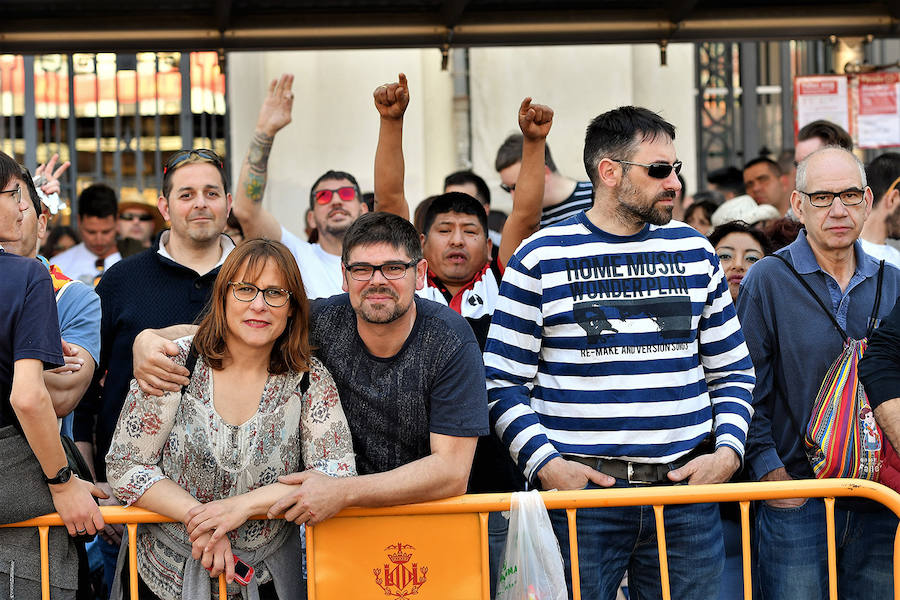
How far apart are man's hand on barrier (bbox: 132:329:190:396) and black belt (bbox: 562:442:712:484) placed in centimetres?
134

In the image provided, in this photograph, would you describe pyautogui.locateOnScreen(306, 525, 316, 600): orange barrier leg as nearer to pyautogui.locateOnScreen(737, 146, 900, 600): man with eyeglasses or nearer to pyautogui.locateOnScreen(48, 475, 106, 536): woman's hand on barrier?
pyautogui.locateOnScreen(48, 475, 106, 536): woman's hand on barrier

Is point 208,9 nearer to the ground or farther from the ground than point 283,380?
farther from the ground

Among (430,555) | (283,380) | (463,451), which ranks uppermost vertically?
(283,380)

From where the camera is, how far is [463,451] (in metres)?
3.62

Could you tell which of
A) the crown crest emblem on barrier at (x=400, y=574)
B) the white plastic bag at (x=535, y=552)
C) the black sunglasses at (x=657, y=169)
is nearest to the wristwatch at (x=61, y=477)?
the crown crest emblem on barrier at (x=400, y=574)

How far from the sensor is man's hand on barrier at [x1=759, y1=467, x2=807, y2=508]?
3885 millimetres

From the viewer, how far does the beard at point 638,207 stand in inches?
150

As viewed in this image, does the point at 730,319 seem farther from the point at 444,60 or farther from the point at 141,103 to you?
the point at 141,103

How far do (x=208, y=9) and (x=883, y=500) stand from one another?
4.71 m

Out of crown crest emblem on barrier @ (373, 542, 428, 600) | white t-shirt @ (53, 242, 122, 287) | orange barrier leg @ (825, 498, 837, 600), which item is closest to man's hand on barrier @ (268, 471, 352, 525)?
crown crest emblem on barrier @ (373, 542, 428, 600)

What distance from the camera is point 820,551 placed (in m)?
3.91

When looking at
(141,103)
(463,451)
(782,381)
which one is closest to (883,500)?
(782,381)

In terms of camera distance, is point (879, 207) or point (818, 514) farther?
point (879, 207)

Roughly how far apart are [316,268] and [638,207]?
2077 mm
